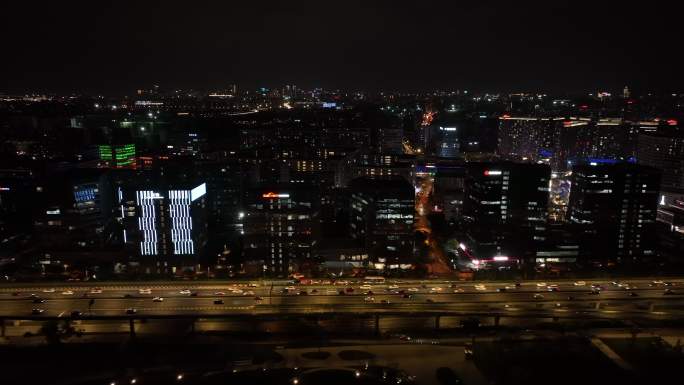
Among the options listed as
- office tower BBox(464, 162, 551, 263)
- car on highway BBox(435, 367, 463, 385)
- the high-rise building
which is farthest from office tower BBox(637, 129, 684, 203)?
car on highway BBox(435, 367, 463, 385)

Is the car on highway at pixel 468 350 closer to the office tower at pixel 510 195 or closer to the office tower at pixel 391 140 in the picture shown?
the office tower at pixel 510 195

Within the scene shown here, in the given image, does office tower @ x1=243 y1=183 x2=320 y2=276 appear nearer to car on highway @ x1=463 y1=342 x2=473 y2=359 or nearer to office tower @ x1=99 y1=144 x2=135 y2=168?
car on highway @ x1=463 y1=342 x2=473 y2=359

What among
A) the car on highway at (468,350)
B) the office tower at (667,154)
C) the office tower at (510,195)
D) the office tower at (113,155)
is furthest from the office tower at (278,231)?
the office tower at (667,154)

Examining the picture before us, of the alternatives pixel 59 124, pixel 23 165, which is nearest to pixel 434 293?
pixel 23 165

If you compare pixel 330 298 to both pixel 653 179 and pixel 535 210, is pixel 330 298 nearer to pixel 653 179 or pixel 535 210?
pixel 535 210

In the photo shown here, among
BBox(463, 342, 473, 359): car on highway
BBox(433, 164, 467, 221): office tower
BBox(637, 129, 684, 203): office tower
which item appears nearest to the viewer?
BBox(463, 342, 473, 359): car on highway

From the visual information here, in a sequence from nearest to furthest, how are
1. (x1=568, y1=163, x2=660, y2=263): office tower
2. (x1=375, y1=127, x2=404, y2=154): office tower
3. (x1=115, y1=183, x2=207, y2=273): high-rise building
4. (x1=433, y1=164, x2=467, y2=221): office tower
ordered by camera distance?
(x1=115, y1=183, x2=207, y2=273): high-rise building, (x1=568, y1=163, x2=660, y2=263): office tower, (x1=433, y1=164, x2=467, y2=221): office tower, (x1=375, y1=127, x2=404, y2=154): office tower
